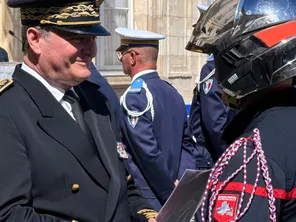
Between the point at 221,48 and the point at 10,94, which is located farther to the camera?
the point at 10,94

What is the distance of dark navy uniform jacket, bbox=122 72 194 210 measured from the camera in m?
4.20

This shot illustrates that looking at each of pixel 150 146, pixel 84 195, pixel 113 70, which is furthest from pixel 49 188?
pixel 113 70

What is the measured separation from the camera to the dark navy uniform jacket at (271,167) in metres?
1.80

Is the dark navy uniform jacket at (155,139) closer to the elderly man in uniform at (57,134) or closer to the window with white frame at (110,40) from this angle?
the elderly man in uniform at (57,134)

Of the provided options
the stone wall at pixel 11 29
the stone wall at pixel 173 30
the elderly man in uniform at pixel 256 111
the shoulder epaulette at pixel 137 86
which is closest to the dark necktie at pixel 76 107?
the elderly man in uniform at pixel 256 111

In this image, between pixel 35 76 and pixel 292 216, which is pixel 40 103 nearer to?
pixel 35 76

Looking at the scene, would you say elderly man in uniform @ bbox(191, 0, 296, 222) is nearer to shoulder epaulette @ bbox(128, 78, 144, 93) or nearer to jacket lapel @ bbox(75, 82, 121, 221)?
jacket lapel @ bbox(75, 82, 121, 221)

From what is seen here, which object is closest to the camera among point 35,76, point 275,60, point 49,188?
point 275,60

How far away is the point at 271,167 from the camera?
5.94 ft

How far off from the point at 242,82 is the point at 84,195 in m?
0.76

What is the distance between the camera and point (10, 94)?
7.61 feet

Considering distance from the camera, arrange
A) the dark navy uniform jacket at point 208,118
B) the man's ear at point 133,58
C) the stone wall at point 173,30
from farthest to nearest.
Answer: the stone wall at point 173,30 < the dark navy uniform jacket at point 208,118 < the man's ear at point 133,58

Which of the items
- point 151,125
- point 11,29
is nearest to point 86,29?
point 151,125

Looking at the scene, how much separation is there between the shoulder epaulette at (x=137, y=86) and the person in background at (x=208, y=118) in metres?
0.61
